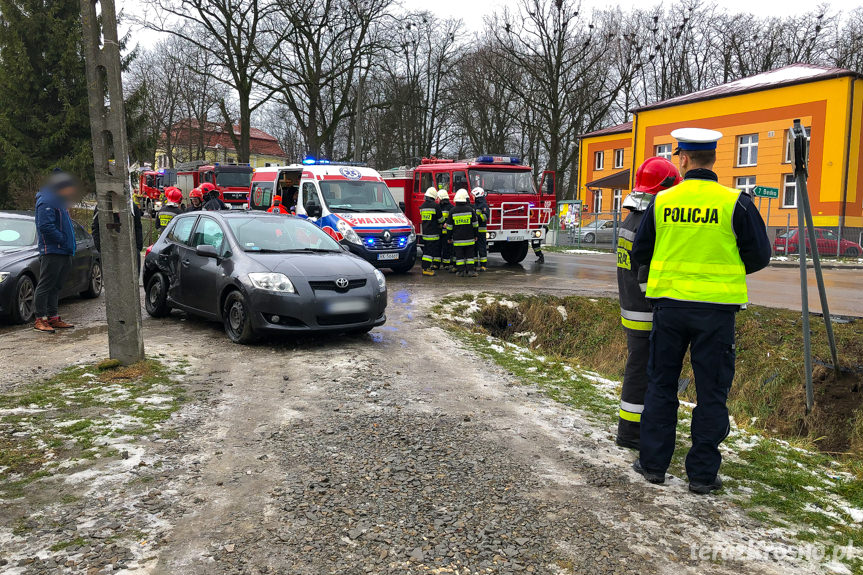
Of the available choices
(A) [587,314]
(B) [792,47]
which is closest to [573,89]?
(B) [792,47]

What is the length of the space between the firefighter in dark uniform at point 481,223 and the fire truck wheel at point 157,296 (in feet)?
24.7

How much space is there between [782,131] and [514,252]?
2080 cm

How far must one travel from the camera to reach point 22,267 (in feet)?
28.1

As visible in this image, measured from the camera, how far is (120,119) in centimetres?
588

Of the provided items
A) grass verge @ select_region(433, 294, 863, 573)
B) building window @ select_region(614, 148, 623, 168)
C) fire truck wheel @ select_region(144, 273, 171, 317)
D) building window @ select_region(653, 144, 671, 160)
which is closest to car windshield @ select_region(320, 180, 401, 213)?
grass verge @ select_region(433, 294, 863, 573)

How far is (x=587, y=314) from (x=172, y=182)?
34245mm

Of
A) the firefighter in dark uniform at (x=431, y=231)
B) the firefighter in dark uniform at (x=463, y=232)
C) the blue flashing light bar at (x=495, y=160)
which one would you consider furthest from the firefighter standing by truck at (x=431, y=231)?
the blue flashing light bar at (x=495, y=160)

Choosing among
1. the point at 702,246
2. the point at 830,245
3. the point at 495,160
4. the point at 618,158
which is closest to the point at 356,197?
the point at 495,160

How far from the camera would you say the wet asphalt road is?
10.6 meters

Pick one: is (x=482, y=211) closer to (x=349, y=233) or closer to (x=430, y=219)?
(x=430, y=219)

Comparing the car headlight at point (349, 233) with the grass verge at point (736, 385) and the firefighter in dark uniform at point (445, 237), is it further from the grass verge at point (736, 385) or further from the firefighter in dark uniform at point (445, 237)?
the grass verge at point (736, 385)

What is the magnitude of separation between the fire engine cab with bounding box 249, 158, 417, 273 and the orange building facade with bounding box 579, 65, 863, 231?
58.5 ft

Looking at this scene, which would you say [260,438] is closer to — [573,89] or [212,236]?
[212,236]

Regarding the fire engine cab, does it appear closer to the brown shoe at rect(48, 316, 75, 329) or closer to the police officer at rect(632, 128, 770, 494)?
the brown shoe at rect(48, 316, 75, 329)
